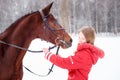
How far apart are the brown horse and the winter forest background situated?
38.9ft

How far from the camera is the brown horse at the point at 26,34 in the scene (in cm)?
426

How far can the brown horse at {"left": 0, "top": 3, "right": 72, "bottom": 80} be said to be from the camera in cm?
426

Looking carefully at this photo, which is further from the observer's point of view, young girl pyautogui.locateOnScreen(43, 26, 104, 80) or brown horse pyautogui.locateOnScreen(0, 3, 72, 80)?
brown horse pyautogui.locateOnScreen(0, 3, 72, 80)

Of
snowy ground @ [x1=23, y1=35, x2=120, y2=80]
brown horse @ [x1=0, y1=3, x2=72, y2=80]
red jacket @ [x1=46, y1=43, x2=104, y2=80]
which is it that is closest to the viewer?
red jacket @ [x1=46, y1=43, x2=104, y2=80]

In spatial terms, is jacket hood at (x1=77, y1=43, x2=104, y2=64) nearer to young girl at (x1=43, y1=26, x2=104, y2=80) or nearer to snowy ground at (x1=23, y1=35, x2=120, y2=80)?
young girl at (x1=43, y1=26, x2=104, y2=80)

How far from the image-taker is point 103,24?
19375mm

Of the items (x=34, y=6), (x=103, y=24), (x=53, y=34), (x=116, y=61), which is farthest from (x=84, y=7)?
(x=53, y=34)

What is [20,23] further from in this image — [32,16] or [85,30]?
[85,30]

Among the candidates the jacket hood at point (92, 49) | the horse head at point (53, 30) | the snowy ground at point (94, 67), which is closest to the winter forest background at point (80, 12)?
the snowy ground at point (94, 67)

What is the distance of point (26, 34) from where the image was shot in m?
4.31

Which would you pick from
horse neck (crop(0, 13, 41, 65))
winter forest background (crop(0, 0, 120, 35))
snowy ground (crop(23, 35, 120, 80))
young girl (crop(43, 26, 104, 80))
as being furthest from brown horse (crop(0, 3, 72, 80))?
winter forest background (crop(0, 0, 120, 35))

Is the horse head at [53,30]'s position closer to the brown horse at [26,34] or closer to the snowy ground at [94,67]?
the brown horse at [26,34]

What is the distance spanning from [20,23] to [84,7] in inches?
613

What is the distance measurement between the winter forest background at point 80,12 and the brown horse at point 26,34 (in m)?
11.8
